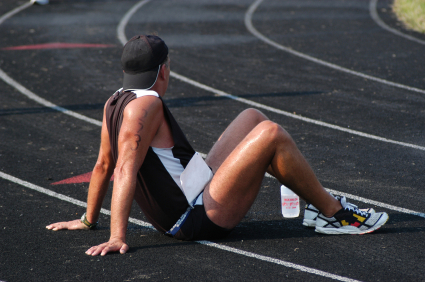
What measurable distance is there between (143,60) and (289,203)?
1.75m

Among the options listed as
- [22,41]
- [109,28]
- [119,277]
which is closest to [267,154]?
[119,277]

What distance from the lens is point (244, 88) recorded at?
29.0 feet

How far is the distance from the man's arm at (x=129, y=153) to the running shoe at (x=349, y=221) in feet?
4.81

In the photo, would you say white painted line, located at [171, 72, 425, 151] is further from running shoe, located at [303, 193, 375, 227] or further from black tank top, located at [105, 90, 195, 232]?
black tank top, located at [105, 90, 195, 232]

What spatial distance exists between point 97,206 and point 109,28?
34.2 feet

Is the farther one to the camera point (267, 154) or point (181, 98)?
point (181, 98)

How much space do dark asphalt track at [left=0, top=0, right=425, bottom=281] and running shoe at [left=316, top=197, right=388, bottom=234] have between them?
0.21 ft

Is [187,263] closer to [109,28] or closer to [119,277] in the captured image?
[119,277]

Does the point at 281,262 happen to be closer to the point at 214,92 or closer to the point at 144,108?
the point at 144,108

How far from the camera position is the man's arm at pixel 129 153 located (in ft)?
11.7

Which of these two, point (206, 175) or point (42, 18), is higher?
point (206, 175)

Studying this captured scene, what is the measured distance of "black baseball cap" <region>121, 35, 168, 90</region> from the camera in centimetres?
369

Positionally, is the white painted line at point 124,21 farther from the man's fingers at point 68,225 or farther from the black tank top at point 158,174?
the black tank top at point 158,174

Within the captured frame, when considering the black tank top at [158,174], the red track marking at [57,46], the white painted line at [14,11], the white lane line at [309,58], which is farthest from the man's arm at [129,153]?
the white painted line at [14,11]
